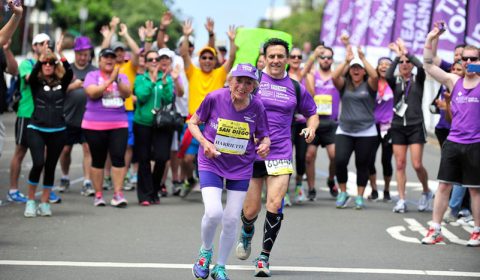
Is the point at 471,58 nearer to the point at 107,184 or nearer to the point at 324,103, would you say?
the point at 324,103

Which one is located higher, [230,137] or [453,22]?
[453,22]

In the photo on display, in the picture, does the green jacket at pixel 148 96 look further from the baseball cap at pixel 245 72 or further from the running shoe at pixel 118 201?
the baseball cap at pixel 245 72

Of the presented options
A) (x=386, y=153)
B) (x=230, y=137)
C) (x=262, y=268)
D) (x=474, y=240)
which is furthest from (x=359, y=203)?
(x=230, y=137)

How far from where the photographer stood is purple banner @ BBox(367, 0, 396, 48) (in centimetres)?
3062

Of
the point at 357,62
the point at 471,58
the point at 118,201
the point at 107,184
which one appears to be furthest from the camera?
the point at 107,184

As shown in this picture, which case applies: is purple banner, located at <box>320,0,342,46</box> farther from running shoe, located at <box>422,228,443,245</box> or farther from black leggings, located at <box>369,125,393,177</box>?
running shoe, located at <box>422,228,443,245</box>

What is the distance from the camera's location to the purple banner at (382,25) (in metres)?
30.6

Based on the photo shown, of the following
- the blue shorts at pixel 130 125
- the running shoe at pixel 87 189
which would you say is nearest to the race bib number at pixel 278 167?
the running shoe at pixel 87 189

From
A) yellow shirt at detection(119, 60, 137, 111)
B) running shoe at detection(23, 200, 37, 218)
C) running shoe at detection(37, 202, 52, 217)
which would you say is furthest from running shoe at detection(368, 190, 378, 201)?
running shoe at detection(23, 200, 37, 218)

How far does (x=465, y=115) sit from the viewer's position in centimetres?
1184

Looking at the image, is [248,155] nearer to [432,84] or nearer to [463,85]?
[463,85]

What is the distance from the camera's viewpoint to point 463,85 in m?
11.9

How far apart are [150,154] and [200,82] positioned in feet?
3.99

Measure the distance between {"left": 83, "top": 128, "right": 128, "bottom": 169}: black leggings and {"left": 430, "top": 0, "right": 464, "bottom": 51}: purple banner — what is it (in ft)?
29.7
